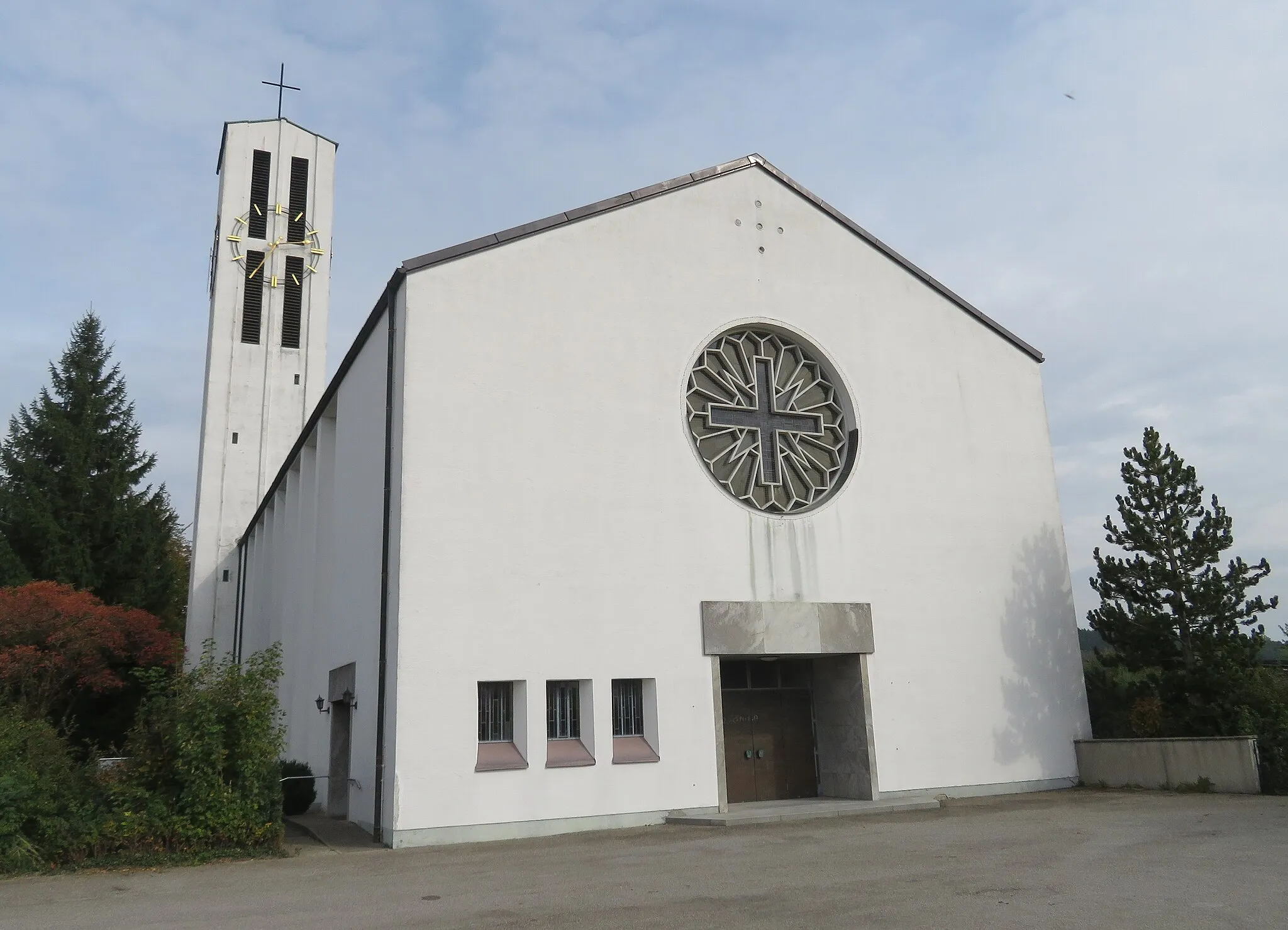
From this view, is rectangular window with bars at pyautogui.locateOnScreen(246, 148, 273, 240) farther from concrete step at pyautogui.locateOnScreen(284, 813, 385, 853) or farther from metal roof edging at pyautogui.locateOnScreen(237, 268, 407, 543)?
concrete step at pyautogui.locateOnScreen(284, 813, 385, 853)

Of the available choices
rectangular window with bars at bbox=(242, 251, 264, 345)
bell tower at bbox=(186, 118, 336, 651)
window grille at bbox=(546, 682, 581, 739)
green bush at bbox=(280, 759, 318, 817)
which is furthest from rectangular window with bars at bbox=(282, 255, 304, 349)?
window grille at bbox=(546, 682, 581, 739)

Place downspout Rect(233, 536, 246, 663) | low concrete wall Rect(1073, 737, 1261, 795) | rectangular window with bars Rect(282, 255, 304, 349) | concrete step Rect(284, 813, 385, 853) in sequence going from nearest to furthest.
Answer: concrete step Rect(284, 813, 385, 853)
low concrete wall Rect(1073, 737, 1261, 795)
downspout Rect(233, 536, 246, 663)
rectangular window with bars Rect(282, 255, 304, 349)

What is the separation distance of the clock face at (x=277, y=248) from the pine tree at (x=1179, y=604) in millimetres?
24583

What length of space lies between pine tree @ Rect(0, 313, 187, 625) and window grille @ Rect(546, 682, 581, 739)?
22.3 m

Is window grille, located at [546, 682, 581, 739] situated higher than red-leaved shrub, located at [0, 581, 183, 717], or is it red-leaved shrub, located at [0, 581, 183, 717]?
red-leaved shrub, located at [0, 581, 183, 717]

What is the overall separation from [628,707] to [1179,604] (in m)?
9.72

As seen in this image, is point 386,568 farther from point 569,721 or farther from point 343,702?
point 343,702

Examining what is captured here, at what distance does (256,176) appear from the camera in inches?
1264

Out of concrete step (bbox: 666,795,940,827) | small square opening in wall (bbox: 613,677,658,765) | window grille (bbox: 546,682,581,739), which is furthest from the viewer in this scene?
small square opening in wall (bbox: 613,677,658,765)

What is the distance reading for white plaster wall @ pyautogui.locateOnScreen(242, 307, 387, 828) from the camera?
1387 cm

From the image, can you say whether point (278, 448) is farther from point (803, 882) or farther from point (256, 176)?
point (803, 882)

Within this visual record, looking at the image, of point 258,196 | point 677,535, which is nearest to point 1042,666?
point 677,535

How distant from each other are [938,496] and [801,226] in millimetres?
5242

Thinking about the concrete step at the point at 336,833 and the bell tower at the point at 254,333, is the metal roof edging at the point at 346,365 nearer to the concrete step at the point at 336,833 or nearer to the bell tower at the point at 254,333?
the bell tower at the point at 254,333
